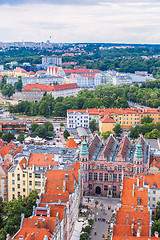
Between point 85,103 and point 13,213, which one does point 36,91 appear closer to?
point 85,103

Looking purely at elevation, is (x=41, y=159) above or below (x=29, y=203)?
above

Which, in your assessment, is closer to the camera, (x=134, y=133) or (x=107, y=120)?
(x=134, y=133)

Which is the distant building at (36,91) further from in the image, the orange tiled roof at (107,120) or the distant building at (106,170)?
the distant building at (106,170)

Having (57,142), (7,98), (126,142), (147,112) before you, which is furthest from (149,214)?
(7,98)

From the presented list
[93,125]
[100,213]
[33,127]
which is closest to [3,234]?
[100,213]

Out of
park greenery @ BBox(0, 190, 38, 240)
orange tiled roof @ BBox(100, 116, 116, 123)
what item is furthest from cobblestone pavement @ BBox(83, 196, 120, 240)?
orange tiled roof @ BBox(100, 116, 116, 123)

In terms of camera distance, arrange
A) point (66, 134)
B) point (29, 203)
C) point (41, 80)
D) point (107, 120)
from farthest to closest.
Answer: point (41, 80) < point (107, 120) < point (66, 134) < point (29, 203)

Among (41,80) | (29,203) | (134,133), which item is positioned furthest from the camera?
(41,80)
